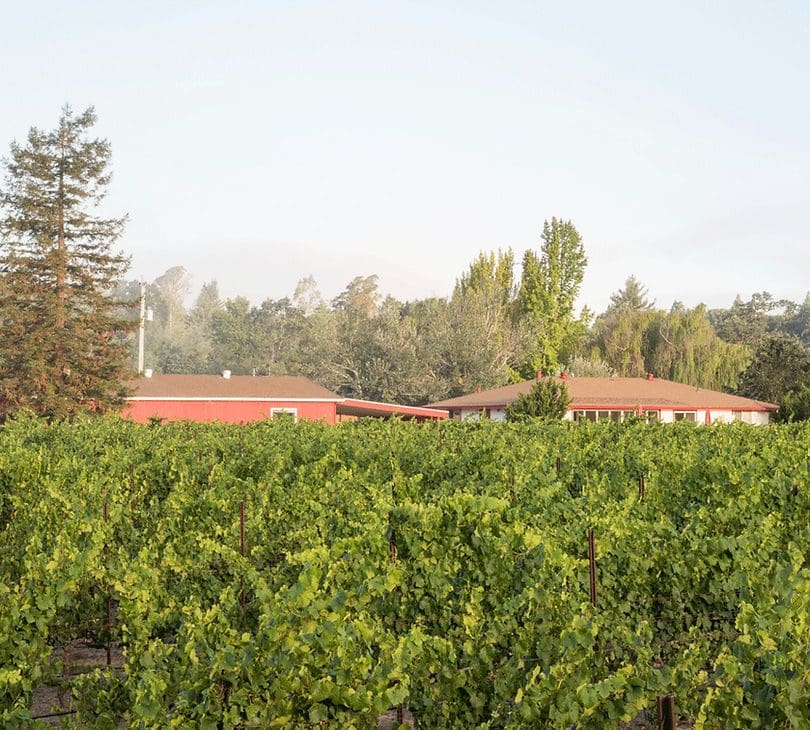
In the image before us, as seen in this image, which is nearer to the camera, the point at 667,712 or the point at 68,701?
the point at 667,712

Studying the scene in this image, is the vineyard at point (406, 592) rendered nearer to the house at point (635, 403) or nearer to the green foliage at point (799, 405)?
the green foliage at point (799, 405)

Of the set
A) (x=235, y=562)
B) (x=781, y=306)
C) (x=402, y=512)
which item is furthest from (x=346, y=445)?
(x=781, y=306)

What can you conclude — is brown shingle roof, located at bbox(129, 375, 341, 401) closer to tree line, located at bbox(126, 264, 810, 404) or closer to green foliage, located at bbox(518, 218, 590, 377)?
tree line, located at bbox(126, 264, 810, 404)

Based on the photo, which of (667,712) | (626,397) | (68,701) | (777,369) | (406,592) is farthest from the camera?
(777,369)

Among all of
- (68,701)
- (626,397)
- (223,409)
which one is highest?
(626,397)

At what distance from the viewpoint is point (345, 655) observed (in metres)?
5.34

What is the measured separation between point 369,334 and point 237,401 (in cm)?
1922

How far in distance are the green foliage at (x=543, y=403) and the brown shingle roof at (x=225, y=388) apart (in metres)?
11.8

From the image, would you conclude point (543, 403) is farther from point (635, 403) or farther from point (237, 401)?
point (237, 401)

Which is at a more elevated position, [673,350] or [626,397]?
[673,350]

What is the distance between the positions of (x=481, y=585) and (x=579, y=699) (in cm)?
246

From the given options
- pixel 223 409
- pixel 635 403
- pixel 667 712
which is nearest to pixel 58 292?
pixel 223 409

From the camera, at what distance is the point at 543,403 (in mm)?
40281

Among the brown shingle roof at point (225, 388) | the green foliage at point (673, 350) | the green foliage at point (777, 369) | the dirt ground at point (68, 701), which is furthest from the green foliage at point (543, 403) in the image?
the dirt ground at point (68, 701)
